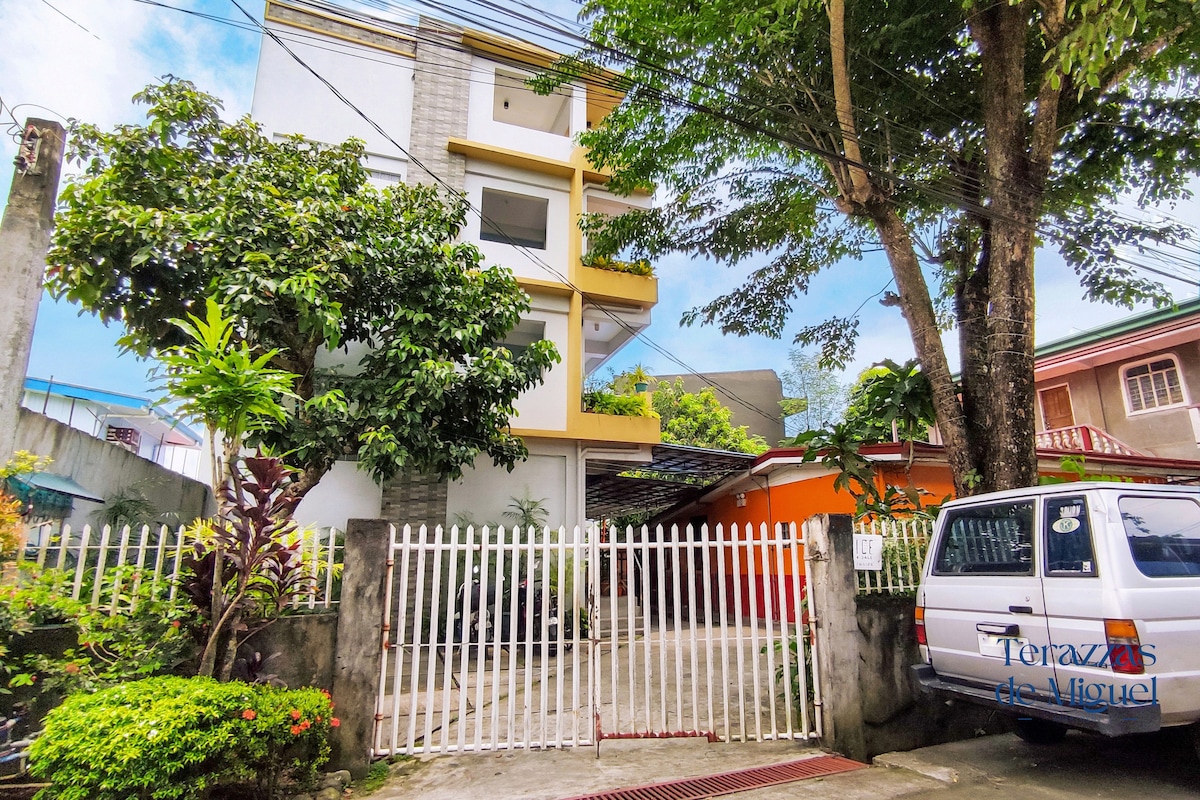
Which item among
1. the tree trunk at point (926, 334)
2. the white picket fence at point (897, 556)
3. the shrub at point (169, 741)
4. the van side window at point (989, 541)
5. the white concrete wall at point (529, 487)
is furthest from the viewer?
the white concrete wall at point (529, 487)

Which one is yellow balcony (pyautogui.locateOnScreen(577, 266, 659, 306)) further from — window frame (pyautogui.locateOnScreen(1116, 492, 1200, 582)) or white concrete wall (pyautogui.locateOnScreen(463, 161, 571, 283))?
window frame (pyautogui.locateOnScreen(1116, 492, 1200, 582))

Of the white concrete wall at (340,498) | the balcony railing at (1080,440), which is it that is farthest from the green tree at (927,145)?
the balcony railing at (1080,440)

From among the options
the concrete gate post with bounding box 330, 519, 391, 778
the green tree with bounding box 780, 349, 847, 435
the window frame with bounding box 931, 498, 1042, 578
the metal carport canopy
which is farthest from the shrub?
the green tree with bounding box 780, 349, 847, 435

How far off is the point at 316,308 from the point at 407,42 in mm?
7721

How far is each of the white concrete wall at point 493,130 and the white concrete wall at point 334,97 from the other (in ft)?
4.01

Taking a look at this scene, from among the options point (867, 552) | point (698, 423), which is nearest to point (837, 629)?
point (867, 552)

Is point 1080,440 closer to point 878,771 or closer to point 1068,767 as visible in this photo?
point 1068,767

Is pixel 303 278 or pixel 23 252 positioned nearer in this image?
pixel 23 252

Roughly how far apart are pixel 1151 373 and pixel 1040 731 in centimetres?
1462

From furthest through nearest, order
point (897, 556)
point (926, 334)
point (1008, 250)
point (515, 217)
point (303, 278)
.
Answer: point (515, 217) < point (303, 278) < point (926, 334) < point (1008, 250) < point (897, 556)

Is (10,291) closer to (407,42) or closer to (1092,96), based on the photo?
(407,42)

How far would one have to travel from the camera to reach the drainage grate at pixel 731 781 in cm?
392

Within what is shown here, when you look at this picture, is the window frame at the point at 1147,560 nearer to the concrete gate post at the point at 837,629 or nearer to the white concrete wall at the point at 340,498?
the concrete gate post at the point at 837,629

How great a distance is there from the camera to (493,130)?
11.8m
